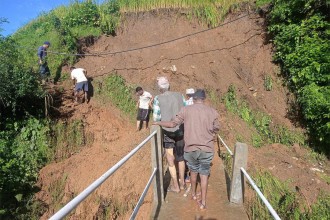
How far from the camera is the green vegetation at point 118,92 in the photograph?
1159 cm

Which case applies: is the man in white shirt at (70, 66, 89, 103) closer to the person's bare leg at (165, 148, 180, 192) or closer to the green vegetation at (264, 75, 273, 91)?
the person's bare leg at (165, 148, 180, 192)

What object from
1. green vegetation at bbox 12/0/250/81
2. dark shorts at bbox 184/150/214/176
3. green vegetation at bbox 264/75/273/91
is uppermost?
green vegetation at bbox 12/0/250/81

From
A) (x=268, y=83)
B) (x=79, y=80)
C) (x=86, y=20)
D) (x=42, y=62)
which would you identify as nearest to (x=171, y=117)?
(x=79, y=80)

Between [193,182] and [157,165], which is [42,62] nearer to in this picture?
[157,165]

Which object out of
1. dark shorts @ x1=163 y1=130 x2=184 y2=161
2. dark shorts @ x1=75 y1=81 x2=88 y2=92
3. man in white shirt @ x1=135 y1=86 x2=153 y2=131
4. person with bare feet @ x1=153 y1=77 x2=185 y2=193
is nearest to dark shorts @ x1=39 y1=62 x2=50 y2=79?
dark shorts @ x1=75 y1=81 x2=88 y2=92

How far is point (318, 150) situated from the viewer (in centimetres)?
990

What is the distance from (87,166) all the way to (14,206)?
83.3 inches

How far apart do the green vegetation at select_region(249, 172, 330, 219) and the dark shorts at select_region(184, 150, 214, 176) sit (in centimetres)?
156

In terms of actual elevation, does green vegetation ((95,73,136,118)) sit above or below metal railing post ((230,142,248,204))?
above

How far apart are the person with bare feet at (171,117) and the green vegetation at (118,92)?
610 cm

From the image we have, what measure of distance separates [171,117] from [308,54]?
703 cm

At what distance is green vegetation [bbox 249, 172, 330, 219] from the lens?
19.6 feet

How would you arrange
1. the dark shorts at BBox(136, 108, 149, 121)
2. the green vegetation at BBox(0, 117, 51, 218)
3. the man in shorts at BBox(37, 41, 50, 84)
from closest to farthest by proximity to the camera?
the green vegetation at BBox(0, 117, 51, 218) < the dark shorts at BBox(136, 108, 149, 121) < the man in shorts at BBox(37, 41, 50, 84)

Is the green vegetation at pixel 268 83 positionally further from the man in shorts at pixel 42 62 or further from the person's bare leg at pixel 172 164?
the man in shorts at pixel 42 62
